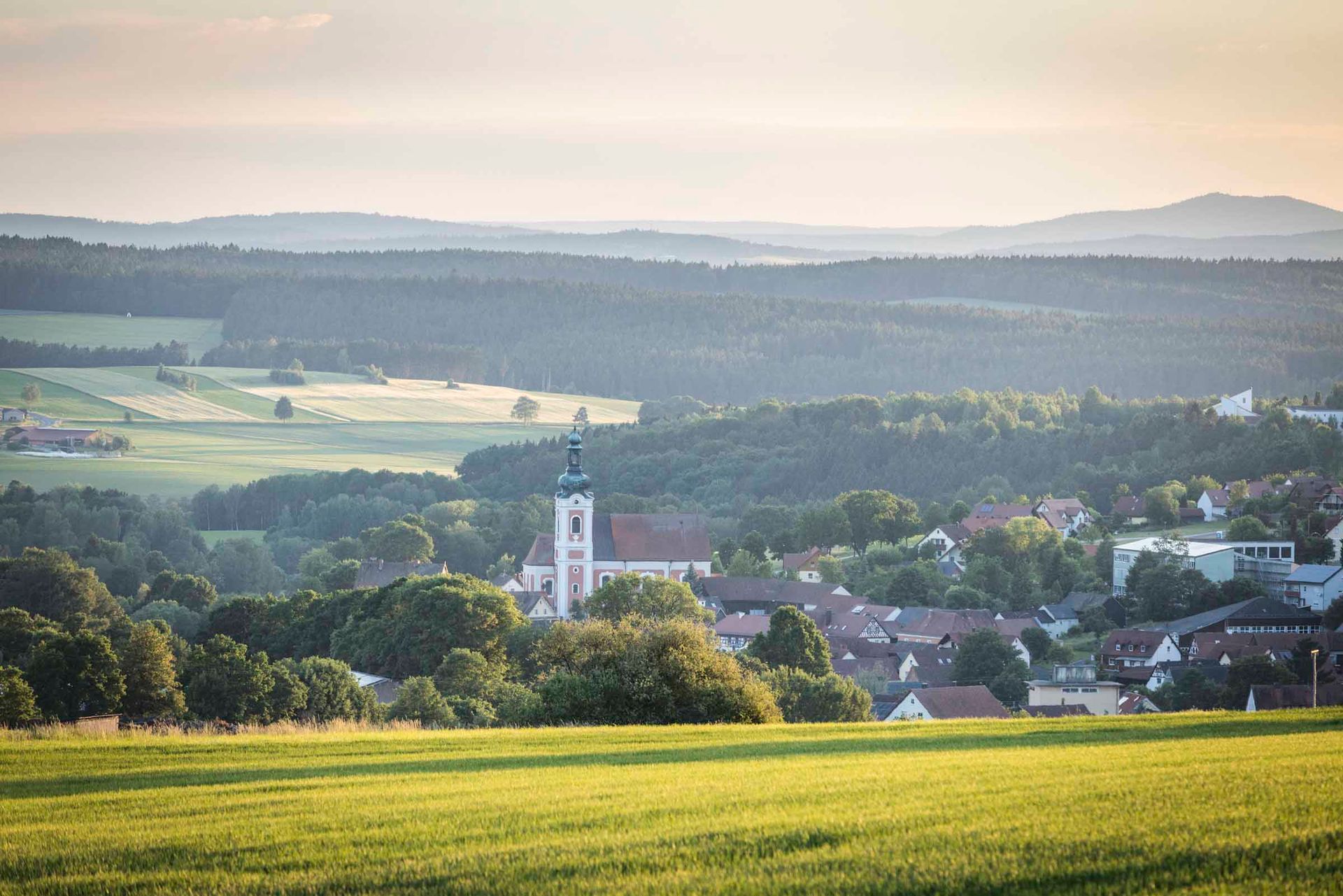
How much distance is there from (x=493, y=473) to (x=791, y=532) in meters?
40.1

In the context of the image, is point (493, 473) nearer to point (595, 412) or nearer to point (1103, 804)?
point (595, 412)

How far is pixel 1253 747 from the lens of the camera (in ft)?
49.7

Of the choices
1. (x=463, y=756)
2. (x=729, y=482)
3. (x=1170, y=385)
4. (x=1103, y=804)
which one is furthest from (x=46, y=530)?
(x=1170, y=385)

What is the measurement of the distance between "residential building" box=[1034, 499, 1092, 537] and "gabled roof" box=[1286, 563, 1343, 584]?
24586 mm

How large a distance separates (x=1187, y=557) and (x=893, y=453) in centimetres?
5876

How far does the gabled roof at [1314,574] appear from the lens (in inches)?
2904

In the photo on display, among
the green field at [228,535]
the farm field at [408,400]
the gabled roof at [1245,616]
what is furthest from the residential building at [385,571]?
the farm field at [408,400]

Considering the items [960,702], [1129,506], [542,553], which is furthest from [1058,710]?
[1129,506]

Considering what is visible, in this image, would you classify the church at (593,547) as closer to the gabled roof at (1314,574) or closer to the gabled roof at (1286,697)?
the gabled roof at (1314,574)

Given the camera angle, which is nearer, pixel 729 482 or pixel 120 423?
pixel 729 482

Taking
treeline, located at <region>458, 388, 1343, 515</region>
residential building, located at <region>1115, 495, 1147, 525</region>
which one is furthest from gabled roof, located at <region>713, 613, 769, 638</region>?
treeline, located at <region>458, 388, 1343, 515</region>

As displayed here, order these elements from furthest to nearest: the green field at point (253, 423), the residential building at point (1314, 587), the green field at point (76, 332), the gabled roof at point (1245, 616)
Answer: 1. the green field at point (76, 332)
2. the green field at point (253, 423)
3. the residential building at point (1314, 587)
4. the gabled roof at point (1245, 616)

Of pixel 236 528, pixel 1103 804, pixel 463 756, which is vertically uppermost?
pixel 1103 804

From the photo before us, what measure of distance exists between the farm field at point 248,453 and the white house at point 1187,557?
66316mm
